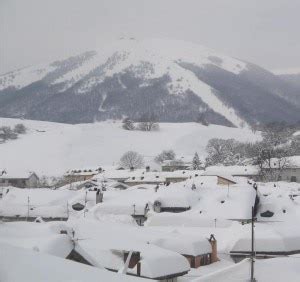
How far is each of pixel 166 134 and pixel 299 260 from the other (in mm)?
123078

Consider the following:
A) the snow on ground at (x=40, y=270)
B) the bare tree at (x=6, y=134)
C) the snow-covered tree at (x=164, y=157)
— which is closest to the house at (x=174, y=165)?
the snow-covered tree at (x=164, y=157)

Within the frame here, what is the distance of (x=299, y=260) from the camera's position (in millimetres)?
14109

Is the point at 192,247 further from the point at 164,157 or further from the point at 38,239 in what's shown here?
the point at 164,157

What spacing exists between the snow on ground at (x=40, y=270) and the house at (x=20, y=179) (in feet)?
223

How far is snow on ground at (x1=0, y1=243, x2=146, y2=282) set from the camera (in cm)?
483

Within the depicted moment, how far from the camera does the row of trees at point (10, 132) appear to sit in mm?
115200

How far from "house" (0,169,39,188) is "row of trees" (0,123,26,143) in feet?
124

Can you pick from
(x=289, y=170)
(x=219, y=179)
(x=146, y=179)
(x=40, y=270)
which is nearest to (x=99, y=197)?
(x=219, y=179)

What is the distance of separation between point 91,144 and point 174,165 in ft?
96.8

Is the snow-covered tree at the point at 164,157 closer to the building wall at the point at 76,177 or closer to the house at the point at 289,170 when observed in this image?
the building wall at the point at 76,177

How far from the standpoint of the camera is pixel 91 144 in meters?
122

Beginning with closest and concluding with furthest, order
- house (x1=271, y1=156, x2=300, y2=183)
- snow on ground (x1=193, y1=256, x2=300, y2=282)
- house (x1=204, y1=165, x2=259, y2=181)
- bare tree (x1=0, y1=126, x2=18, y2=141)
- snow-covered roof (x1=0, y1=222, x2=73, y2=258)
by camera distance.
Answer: snow on ground (x1=193, y1=256, x2=300, y2=282), snow-covered roof (x1=0, y1=222, x2=73, y2=258), house (x1=204, y1=165, x2=259, y2=181), house (x1=271, y1=156, x2=300, y2=183), bare tree (x1=0, y1=126, x2=18, y2=141)

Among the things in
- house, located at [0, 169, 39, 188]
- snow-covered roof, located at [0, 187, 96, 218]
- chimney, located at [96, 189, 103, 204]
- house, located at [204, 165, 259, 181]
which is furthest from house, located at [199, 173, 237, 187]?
house, located at [0, 169, 39, 188]

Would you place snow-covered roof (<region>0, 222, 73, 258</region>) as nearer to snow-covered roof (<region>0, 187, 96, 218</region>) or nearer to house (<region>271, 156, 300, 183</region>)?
snow-covered roof (<region>0, 187, 96, 218</region>)
